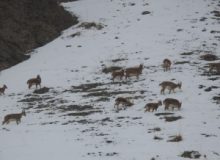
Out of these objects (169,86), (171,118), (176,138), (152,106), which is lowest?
(176,138)

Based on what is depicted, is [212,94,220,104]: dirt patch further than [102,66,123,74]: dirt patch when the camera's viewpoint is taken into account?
No

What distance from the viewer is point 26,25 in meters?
44.2

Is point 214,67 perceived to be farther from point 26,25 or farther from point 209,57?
point 26,25

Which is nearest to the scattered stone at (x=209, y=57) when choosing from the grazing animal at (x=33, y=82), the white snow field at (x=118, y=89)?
the white snow field at (x=118, y=89)

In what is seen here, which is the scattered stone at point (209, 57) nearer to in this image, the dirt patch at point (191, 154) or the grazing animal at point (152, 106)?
the grazing animal at point (152, 106)

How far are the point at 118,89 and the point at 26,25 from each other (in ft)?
62.5

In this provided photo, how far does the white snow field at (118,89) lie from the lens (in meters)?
18.7

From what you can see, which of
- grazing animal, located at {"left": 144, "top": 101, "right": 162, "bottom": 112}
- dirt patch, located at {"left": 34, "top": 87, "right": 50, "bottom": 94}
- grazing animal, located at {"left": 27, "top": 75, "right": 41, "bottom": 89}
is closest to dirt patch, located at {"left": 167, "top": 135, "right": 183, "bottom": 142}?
grazing animal, located at {"left": 144, "top": 101, "right": 162, "bottom": 112}

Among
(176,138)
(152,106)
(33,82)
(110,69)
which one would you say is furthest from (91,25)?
(176,138)

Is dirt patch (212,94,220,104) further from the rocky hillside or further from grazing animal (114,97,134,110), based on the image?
the rocky hillside

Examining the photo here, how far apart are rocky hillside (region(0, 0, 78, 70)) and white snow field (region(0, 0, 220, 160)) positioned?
4.32 ft

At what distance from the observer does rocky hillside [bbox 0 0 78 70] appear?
38812 mm

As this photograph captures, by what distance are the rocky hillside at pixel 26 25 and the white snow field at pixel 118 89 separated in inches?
51.9

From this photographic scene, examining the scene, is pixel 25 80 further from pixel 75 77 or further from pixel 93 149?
pixel 93 149
